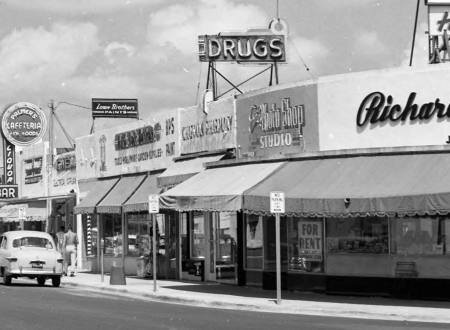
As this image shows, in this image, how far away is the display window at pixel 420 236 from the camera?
21.3m

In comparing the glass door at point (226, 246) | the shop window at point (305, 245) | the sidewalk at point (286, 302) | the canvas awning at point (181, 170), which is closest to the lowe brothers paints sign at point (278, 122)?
the canvas awning at point (181, 170)

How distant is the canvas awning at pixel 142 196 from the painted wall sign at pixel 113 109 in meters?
7.23

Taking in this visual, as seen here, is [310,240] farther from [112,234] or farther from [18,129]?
[18,129]

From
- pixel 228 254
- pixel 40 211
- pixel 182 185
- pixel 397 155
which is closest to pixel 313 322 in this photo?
pixel 397 155

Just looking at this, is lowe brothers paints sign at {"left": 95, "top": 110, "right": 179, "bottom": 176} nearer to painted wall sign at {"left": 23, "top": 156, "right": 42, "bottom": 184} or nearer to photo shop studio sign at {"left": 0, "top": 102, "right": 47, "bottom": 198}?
painted wall sign at {"left": 23, "top": 156, "right": 42, "bottom": 184}

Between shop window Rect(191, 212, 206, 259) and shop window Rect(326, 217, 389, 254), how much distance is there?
644 centimetres

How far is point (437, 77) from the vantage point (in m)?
20.7

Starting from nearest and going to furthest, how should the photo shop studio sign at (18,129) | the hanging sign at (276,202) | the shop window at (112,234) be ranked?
the hanging sign at (276,202) → the shop window at (112,234) → the photo shop studio sign at (18,129)

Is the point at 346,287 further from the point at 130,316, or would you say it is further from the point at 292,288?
the point at 130,316

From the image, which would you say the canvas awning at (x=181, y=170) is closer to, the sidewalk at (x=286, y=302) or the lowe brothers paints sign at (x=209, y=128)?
the lowe brothers paints sign at (x=209, y=128)

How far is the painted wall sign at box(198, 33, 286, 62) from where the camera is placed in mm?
30031

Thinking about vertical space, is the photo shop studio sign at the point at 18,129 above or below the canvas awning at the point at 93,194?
above

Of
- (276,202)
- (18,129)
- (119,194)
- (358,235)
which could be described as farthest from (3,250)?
(18,129)

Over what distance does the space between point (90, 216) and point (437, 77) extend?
2156 centimetres
